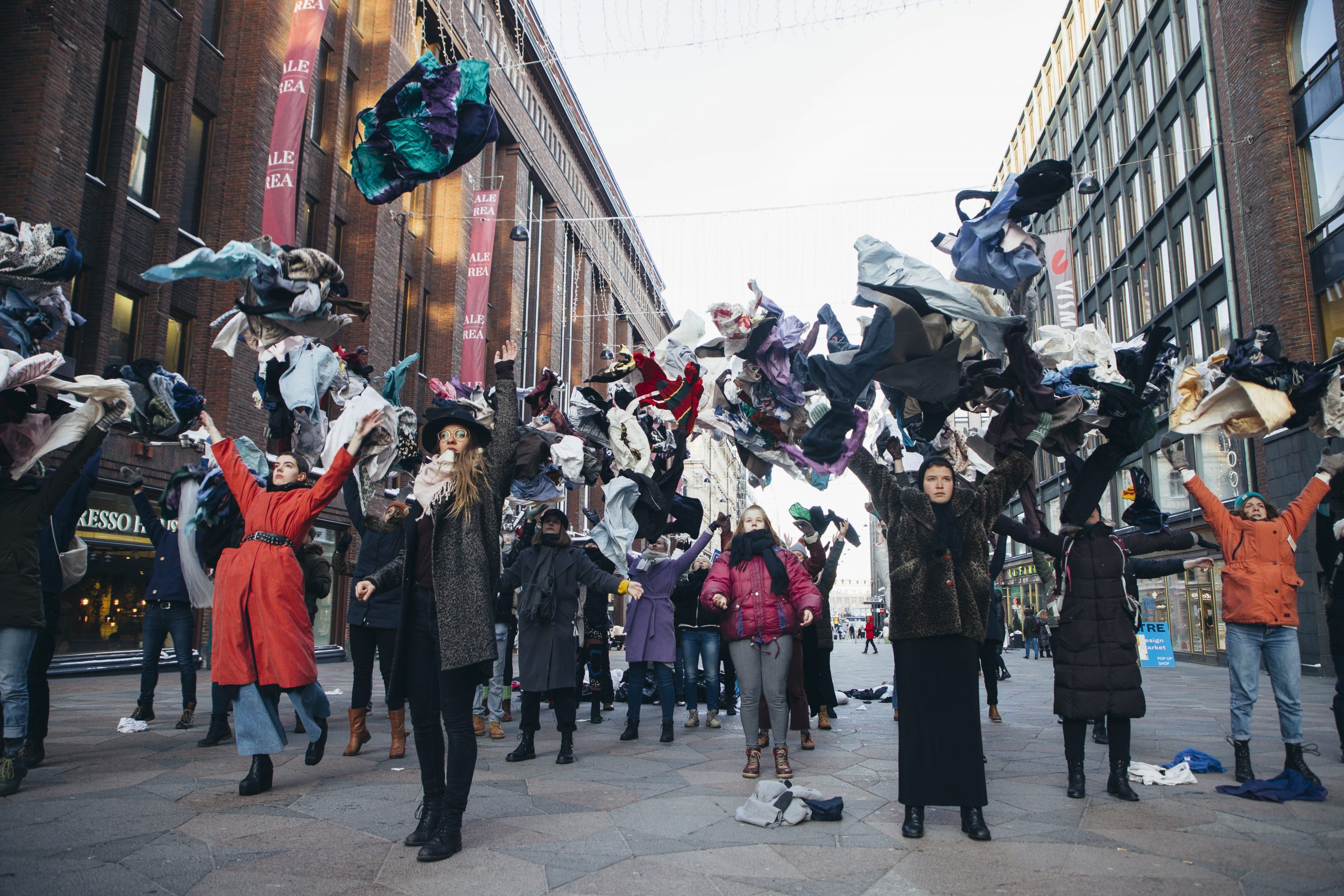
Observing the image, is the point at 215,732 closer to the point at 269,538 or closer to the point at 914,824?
the point at 269,538

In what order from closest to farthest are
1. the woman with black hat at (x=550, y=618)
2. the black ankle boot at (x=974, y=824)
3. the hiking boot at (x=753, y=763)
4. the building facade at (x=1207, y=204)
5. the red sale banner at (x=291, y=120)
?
the black ankle boot at (x=974, y=824) → the hiking boot at (x=753, y=763) → the woman with black hat at (x=550, y=618) → the red sale banner at (x=291, y=120) → the building facade at (x=1207, y=204)

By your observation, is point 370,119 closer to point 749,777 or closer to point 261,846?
point 261,846

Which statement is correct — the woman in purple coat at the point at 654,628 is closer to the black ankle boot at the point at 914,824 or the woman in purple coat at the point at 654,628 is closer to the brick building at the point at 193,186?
the black ankle boot at the point at 914,824

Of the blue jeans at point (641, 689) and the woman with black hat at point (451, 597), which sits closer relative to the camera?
the woman with black hat at point (451, 597)

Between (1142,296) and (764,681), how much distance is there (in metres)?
25.3

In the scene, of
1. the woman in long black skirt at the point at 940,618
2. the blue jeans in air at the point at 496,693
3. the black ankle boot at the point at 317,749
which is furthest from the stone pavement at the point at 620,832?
the blue jeans in air at the point at 496,693

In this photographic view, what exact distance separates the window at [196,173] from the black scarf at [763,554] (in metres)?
13.8

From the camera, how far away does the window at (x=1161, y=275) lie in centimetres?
2448

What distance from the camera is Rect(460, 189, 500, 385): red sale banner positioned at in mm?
19938

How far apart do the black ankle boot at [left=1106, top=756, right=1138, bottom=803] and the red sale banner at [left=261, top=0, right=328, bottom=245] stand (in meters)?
13.0

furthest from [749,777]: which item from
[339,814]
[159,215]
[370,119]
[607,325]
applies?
[607,325]

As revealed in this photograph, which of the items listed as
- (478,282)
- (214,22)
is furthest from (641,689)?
(214,22)

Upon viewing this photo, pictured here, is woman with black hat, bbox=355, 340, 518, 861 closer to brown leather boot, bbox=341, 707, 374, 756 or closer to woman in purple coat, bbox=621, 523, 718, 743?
brown leather boot, bbox=341, 707, 374, 756

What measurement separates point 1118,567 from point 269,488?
512 cm
